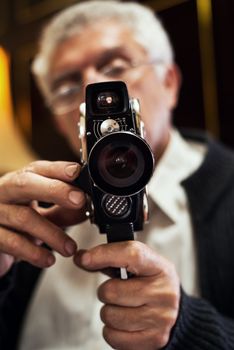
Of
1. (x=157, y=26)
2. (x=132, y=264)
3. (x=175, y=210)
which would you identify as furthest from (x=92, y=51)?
(x=132, y=264)

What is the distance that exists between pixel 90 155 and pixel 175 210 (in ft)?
0.92

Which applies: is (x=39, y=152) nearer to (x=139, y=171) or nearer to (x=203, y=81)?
(x=203, y=81)

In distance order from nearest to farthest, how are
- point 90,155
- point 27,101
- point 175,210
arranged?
1. point 90,155
2. point 175,210
3. point 27,101

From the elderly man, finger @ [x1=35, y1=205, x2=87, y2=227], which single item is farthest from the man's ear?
finger @ [x1=35, y1=205, x2=87, y2=227]

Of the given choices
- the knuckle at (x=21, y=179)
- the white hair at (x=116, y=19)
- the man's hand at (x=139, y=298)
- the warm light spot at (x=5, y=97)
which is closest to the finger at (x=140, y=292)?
the man's hand at (x=139, y=298)

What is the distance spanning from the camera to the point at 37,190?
339 millimetres

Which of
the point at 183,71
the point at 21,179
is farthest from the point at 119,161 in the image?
the point at 183,71

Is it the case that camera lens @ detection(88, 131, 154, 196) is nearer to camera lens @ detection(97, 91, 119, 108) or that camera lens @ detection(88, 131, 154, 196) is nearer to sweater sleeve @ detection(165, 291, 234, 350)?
camera lens @ detection(97, 91, 119, 108)

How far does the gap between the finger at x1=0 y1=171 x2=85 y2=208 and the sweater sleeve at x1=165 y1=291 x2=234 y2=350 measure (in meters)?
0.13

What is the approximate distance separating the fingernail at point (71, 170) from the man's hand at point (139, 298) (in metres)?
0.06

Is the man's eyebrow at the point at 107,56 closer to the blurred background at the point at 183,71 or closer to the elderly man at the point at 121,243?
the elderly man at the point at 121,243

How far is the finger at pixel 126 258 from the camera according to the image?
1.03 ft

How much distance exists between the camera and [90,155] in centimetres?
28

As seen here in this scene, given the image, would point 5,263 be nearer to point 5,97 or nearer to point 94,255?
point 94,255
